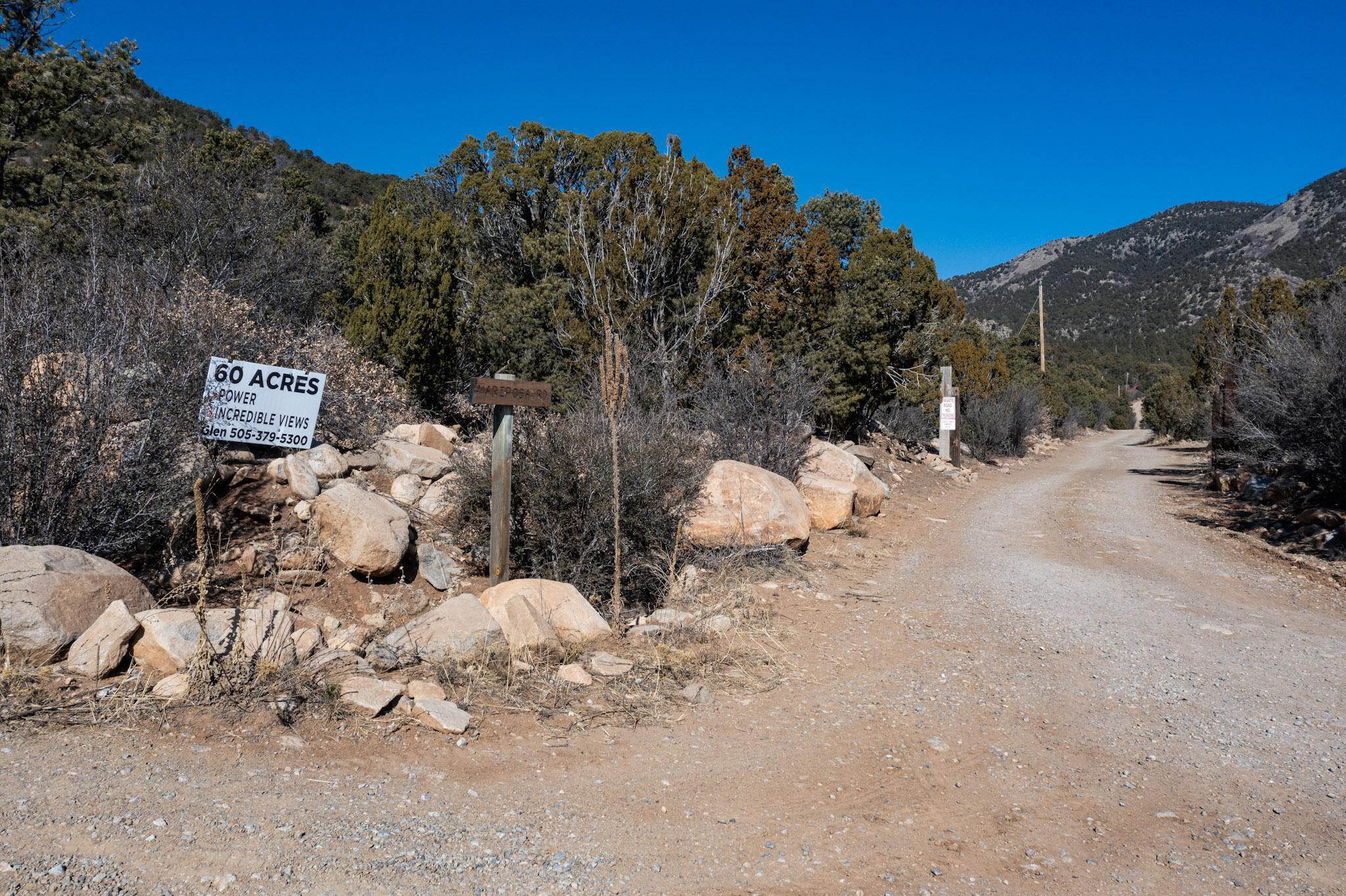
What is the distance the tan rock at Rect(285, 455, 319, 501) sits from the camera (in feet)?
21.1

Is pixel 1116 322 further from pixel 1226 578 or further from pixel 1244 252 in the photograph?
pixel 1226 578

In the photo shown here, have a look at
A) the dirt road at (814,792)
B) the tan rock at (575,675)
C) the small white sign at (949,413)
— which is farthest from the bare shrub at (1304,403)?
the tan rock at (575,675)

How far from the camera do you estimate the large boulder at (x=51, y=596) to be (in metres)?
4.16

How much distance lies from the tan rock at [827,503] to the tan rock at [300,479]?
20.6ft

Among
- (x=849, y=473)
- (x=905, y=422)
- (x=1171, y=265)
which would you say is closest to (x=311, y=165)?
(x=905, y=422)

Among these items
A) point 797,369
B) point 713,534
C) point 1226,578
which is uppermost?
point 797,369

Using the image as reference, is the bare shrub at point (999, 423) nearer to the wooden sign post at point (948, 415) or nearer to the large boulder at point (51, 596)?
the wooden sign post at point (948, 415)

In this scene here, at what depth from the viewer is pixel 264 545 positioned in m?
5.95

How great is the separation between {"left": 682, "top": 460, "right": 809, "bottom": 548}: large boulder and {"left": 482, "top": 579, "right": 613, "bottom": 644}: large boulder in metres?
2.21

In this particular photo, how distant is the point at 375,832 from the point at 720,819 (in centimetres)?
146

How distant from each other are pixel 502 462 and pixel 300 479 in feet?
5.83

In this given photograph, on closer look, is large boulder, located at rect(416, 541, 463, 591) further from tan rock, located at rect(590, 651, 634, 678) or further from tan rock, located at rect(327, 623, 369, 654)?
tan rock, located at rect(590, 651, 634, 678)

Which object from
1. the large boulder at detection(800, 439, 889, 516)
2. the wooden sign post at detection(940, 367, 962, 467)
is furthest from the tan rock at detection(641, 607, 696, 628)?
the wooden sign post at detection(940, 367, 962, 467)

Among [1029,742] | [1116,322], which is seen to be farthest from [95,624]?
[1116,322]
